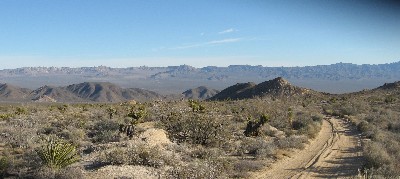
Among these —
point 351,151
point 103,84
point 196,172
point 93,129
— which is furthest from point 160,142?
point 103,84

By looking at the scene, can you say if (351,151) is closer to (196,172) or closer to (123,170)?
(196,172)

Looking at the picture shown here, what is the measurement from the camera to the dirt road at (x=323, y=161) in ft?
53.3

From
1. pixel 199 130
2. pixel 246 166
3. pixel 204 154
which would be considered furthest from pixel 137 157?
pixel 199 130

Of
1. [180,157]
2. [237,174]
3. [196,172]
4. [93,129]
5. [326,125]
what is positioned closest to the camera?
[196,172]

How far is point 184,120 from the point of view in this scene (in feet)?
72.5

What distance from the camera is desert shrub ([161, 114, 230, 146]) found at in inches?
821

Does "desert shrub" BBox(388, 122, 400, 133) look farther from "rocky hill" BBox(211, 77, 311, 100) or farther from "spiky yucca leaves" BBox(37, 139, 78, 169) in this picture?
"rocky hill" BBox(211, 77, 311, 100)

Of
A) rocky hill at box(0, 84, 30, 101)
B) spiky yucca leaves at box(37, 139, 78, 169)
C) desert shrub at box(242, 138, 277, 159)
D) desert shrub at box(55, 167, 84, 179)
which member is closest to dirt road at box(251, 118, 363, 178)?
desert shrub at box(242, 138, 277, 159)

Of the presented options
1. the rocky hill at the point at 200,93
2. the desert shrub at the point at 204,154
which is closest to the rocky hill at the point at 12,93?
the rocky hill at the point at 200,93

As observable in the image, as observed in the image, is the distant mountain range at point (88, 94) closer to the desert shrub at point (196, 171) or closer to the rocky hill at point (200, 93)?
the rocky hill at point (200, 93)

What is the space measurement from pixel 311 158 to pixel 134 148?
320 inches

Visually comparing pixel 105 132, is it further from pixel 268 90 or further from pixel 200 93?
pixel 200 93

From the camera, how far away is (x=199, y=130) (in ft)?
69.3

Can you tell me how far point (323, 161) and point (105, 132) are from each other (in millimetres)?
10388
